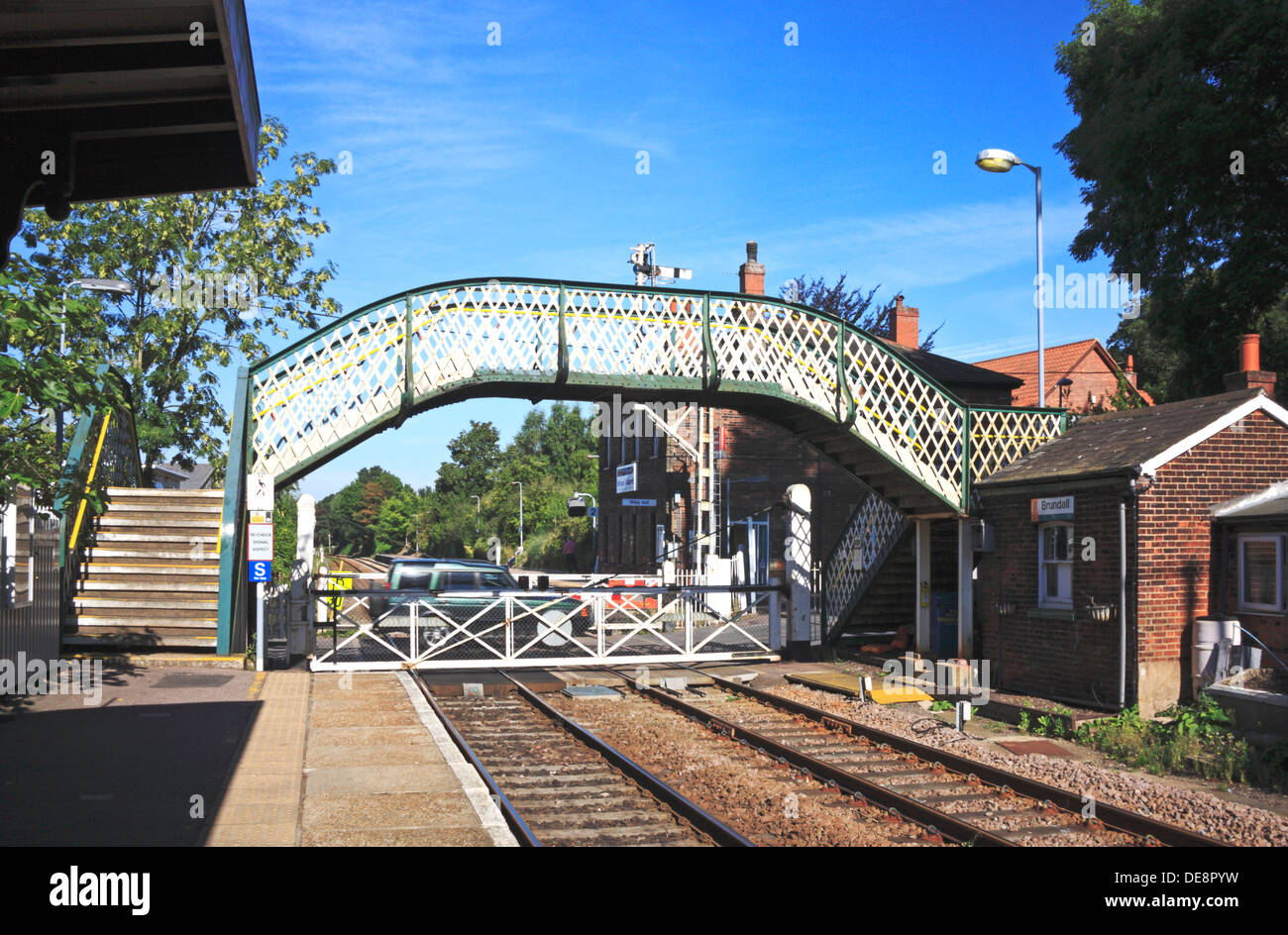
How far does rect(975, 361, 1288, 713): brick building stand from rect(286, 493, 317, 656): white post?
10.5m

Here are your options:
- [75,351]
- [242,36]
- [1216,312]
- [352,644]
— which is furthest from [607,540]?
[242,36]

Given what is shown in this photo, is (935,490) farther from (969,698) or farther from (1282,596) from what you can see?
(1282,596)

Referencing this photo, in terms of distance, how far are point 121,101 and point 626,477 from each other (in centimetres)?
3651

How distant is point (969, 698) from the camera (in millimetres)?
14008

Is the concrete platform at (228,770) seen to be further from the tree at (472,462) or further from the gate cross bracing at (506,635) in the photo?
the tree at (472,462)

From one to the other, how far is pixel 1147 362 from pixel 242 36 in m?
44.4

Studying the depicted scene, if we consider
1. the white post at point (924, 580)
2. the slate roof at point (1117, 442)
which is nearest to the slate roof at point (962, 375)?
the white post at point (924, 580)

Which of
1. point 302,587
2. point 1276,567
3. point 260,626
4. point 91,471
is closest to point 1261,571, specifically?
point 1276,567

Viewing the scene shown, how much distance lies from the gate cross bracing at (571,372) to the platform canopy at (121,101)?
348 inches

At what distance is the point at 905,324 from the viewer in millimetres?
35031

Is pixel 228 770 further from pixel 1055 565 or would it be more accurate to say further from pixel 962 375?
pixel 962 375


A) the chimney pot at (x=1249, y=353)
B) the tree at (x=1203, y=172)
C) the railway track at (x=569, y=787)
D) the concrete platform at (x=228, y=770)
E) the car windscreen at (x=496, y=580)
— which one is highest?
the tree at (x=1203, y=172)

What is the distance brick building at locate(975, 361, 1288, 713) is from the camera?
1254 cm

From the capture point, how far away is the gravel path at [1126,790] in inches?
317
